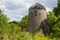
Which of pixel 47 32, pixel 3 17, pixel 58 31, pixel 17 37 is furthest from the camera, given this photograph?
pixel 47 32

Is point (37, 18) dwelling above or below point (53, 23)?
above

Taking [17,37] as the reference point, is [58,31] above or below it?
below

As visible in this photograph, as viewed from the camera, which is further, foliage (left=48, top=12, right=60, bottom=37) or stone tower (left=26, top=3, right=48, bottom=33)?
stone tower (left=26, top=3, right=48, bottom=33)

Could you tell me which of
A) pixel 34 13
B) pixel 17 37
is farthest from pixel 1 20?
pixel 34 13

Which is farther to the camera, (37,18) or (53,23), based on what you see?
(37,18)

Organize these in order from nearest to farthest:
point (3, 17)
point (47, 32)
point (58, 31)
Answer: point (3, 17)
point (58, 31)
point (47, 32)

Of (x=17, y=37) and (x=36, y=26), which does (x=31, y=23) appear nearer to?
(x=36, y=26)

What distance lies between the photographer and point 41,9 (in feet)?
163

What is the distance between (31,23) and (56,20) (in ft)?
14.0

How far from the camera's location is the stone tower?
159 ft

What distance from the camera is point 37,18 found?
49062 mm

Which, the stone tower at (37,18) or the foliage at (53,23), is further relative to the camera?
the stone tower at (37,18)

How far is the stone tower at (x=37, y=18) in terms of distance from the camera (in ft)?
159

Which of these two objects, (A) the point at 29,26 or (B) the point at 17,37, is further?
(A) the point at 29,26
